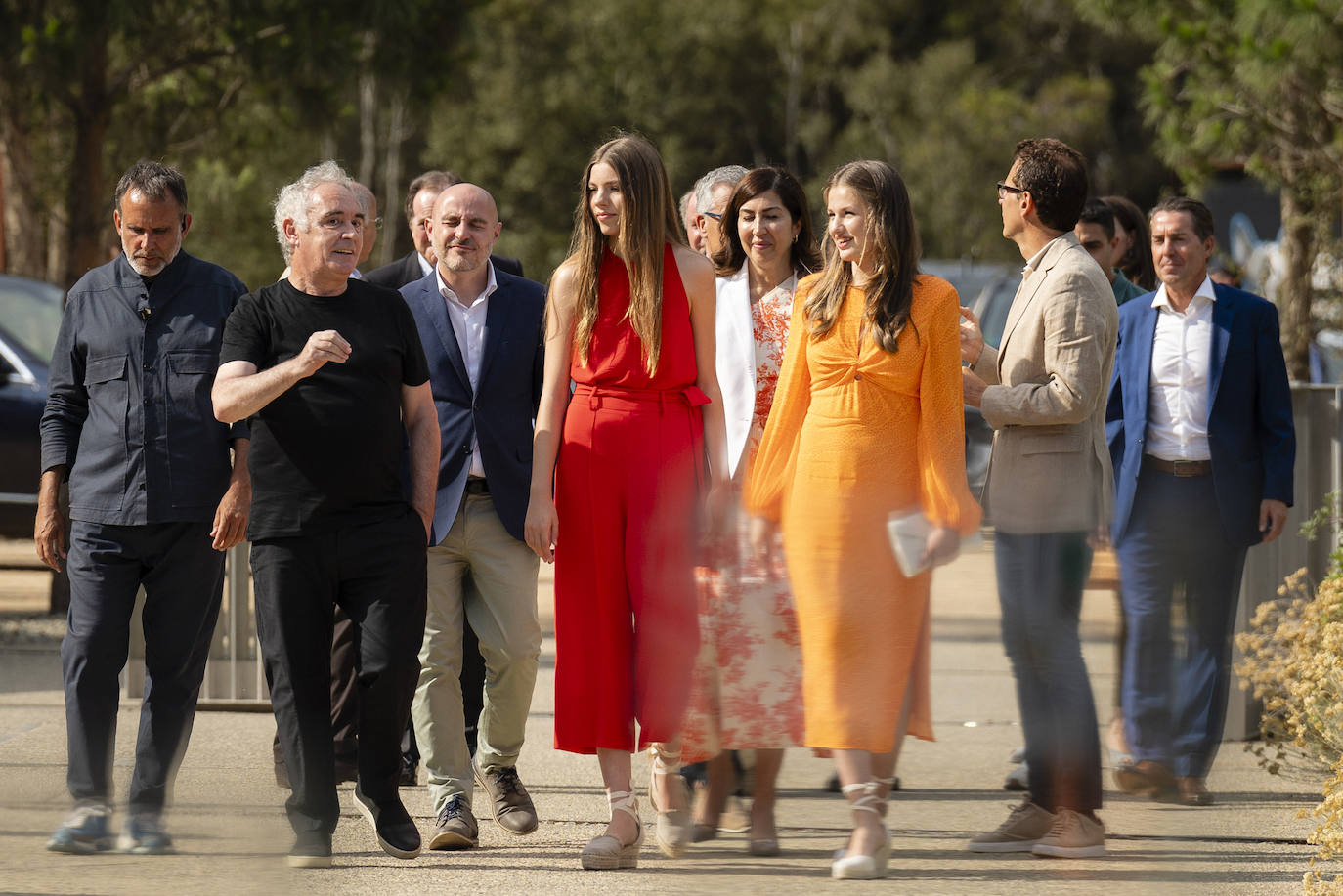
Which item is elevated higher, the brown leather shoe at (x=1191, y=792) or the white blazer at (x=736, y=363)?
the white blazer at (x=736, y=363)

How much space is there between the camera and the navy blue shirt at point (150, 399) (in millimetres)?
5406

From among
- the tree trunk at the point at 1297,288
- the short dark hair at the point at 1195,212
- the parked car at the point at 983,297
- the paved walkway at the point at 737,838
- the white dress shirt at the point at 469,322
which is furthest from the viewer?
the tree trunk at the point at 1297,288

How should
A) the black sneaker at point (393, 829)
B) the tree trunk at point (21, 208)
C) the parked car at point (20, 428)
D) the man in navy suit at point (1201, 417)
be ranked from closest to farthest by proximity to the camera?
1. the black sneaker at point (393, 829)
2. the man in navy suit at point (1201, 417)
3. the parked car at point (20, 428)
4. the tree trunk at point (21, 208)

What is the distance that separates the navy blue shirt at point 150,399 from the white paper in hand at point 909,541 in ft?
6.59

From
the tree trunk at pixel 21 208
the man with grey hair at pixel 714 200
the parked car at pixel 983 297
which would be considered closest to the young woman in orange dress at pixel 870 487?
the man with grey hair at pixel 714 200

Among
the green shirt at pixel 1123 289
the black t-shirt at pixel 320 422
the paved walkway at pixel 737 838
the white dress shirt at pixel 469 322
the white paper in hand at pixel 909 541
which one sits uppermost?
the green shirt at pixel 1123 289

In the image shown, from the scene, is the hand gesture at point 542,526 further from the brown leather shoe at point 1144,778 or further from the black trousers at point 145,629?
the brown leather shoe at point 1144,778

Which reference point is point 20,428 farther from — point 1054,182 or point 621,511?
point 1054,182

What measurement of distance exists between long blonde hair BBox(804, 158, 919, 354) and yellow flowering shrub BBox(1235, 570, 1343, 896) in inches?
65.4

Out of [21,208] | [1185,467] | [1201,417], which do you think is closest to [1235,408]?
[1201,417]

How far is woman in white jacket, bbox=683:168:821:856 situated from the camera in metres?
4.74

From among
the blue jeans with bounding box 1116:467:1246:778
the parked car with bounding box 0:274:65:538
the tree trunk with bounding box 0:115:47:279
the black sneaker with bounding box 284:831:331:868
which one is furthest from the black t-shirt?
the tree trunk with bounding box 0:115:47:279

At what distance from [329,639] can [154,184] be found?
1431 millimetres

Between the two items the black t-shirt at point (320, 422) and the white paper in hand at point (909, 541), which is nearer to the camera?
the white paper in hand at point (909, 541)
